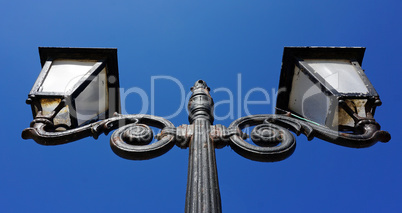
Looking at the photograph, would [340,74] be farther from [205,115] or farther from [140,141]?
[140,141]

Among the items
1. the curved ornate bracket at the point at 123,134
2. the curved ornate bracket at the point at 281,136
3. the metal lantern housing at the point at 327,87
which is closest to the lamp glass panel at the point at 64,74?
the curved ornate bracket at the point at 123,134

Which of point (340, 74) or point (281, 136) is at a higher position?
point (340, 74)

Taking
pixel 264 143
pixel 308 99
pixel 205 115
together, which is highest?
pixel 308 99

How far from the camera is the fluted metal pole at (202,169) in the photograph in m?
2.16

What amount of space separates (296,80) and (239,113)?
856mm

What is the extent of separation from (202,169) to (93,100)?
198 centimetres

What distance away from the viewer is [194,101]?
3473mm

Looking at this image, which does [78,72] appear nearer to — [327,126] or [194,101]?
[194,101]

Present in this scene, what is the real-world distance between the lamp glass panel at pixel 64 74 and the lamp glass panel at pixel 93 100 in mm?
142

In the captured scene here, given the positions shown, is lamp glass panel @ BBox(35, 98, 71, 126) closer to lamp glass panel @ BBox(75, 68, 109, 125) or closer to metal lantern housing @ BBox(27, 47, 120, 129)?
metal lantern housing @ BBox(27, 47, 120, 129)

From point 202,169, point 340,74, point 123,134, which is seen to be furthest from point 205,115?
point 340,74

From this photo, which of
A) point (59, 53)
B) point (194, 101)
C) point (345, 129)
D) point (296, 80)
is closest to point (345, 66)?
point (296, 80)

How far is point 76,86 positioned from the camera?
138 inches

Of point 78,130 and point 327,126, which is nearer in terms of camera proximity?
point 78,130
